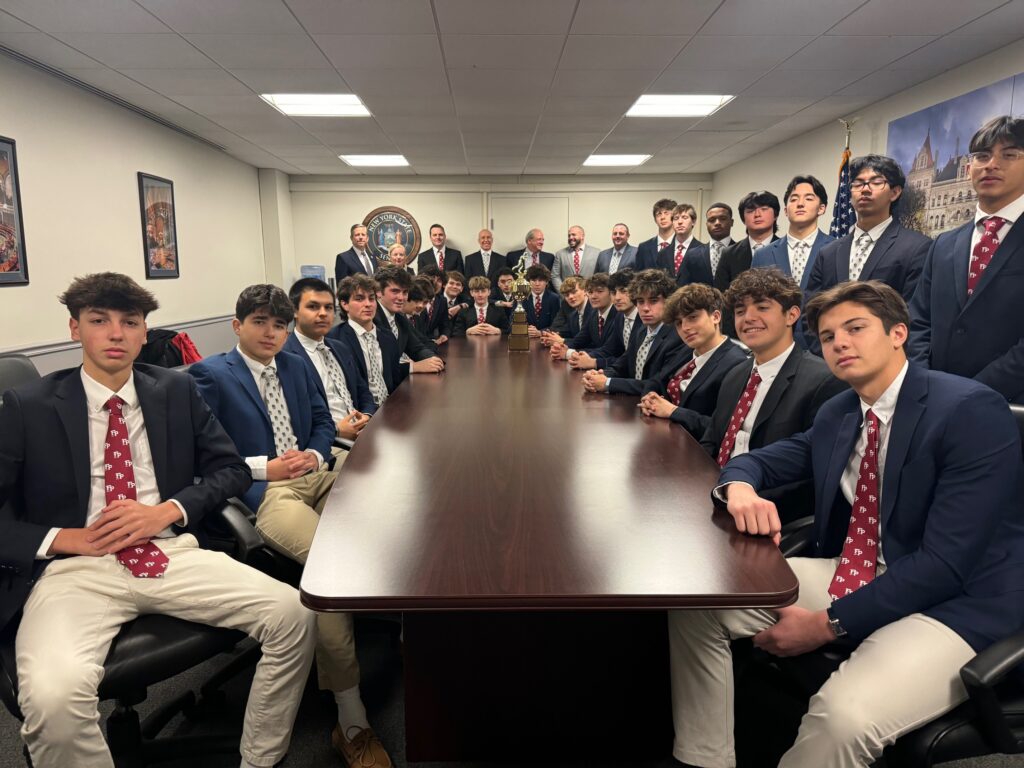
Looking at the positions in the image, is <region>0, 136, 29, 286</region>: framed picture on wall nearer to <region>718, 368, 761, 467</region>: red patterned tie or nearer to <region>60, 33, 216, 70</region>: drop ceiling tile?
<region>60, 33, 216, 70</region>: drop ceiling tile

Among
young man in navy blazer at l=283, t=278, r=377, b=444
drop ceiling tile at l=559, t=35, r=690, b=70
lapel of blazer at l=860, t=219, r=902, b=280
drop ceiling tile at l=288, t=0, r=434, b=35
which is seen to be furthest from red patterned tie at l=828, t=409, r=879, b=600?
drop ceiling tile at l=559, t=35, r=690, b=70

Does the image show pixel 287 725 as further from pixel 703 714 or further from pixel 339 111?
pixel 339 111

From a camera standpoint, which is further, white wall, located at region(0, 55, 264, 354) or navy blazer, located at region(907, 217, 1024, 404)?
white wall, located at region(0, 55, 264, 354)

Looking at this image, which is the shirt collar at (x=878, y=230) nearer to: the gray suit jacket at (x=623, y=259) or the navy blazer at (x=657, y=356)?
the navy blazer at (x=657, y=356)

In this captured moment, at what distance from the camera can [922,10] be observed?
392cm

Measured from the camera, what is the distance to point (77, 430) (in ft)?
5.67

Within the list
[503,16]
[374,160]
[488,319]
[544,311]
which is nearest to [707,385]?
[503,16]

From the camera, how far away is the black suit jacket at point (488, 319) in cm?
708

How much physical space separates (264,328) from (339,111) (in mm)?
4622

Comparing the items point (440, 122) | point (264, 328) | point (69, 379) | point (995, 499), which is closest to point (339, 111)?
point (440, 122)

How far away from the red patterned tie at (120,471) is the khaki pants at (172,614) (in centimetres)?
4

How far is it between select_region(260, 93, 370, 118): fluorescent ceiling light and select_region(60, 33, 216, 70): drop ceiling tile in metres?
0.96

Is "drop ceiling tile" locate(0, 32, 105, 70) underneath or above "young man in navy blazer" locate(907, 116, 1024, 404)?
above

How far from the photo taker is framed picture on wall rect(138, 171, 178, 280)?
6.45 metres
